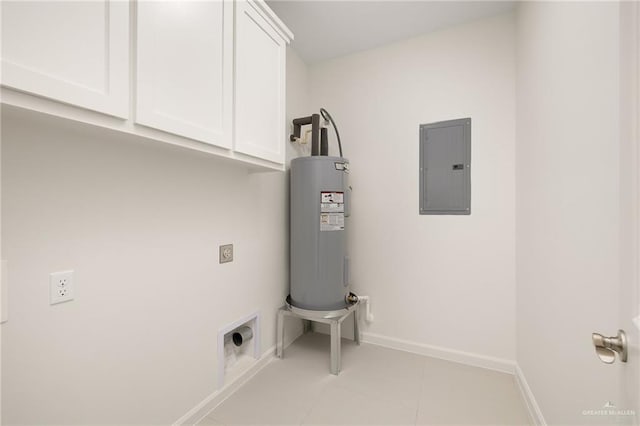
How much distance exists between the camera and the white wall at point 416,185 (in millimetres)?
1975

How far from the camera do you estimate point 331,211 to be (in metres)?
2.02

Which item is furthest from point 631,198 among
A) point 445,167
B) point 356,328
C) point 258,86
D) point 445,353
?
point 356,328

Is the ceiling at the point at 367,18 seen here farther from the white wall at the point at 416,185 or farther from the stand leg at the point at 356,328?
the stand leg at the point at 356,328

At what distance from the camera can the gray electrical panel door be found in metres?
2.06

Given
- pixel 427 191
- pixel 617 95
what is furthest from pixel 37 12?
pixel 427 191

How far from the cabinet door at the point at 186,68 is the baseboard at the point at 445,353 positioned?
203cm

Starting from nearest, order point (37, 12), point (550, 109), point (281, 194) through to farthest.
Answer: point (37, 12), point (550, 109), point (281, 194)

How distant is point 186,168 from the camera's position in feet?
4.71

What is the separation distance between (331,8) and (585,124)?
1.70 meters

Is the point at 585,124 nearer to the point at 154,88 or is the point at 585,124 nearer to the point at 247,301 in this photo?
the point at 154,88

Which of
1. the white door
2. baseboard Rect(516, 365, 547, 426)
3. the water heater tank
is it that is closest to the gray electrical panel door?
the water heater tank

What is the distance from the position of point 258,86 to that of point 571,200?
61.2 inches

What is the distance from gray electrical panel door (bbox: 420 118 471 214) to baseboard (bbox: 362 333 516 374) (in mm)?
1096

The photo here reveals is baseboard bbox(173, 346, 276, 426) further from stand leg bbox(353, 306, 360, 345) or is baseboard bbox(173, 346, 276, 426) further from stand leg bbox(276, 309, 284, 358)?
stand leg bbox(353, 306, 360, 345)
